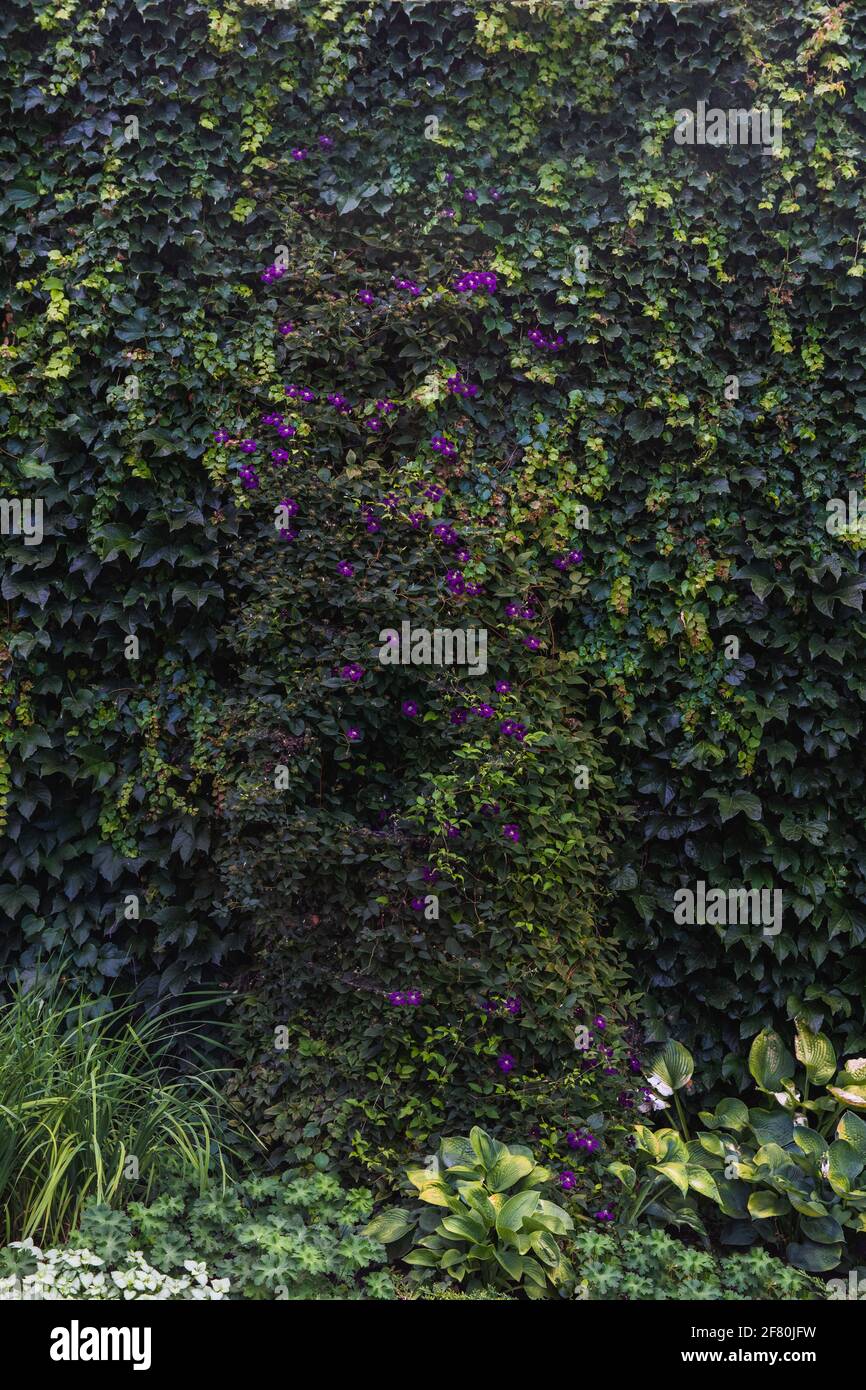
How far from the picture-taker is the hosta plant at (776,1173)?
3.42 m

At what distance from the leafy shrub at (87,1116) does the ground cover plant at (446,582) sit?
5 centimetres

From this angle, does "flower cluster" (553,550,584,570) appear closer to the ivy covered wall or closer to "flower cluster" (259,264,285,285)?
the ivy covered wall

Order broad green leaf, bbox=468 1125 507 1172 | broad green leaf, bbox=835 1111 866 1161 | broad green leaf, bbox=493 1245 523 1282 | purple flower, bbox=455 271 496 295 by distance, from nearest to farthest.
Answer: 1. broad green leaf, bbox=493 1245 523 1282
2. broad green leaf, bbox=468 1125 507 1172
3. broad green leaf, bbox=835 1111 866 1161
4. purple flower, bbox=455 271 496 295

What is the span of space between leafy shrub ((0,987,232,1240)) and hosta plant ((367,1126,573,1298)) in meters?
0.62

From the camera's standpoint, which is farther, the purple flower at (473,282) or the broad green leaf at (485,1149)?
the purple flower at (473,282)

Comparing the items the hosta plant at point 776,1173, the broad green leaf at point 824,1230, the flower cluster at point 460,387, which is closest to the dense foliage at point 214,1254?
the hosta plant at point 776,1173

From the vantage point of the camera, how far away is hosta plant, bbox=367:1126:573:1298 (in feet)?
10.0

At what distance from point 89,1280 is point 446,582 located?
89.8 inches

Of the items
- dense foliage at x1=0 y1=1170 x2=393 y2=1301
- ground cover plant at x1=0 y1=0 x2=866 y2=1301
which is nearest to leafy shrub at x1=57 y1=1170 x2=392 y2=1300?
dense foliage at x1=0 y1=1170 x2=393 y2=1301

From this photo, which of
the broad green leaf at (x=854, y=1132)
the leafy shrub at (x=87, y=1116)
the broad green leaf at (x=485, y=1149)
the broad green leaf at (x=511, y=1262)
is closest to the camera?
the broad green leaf at (x=511, y=1262)

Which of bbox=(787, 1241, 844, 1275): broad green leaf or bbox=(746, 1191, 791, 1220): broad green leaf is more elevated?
bbox=(746, 1191, 791, 1220): broad green leaf

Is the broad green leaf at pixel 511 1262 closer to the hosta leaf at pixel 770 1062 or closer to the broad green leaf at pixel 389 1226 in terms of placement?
the broad green leaf at pixel 389 1226

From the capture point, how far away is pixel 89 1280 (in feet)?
9.20

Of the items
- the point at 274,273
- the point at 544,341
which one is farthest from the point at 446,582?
the point at 274,273
